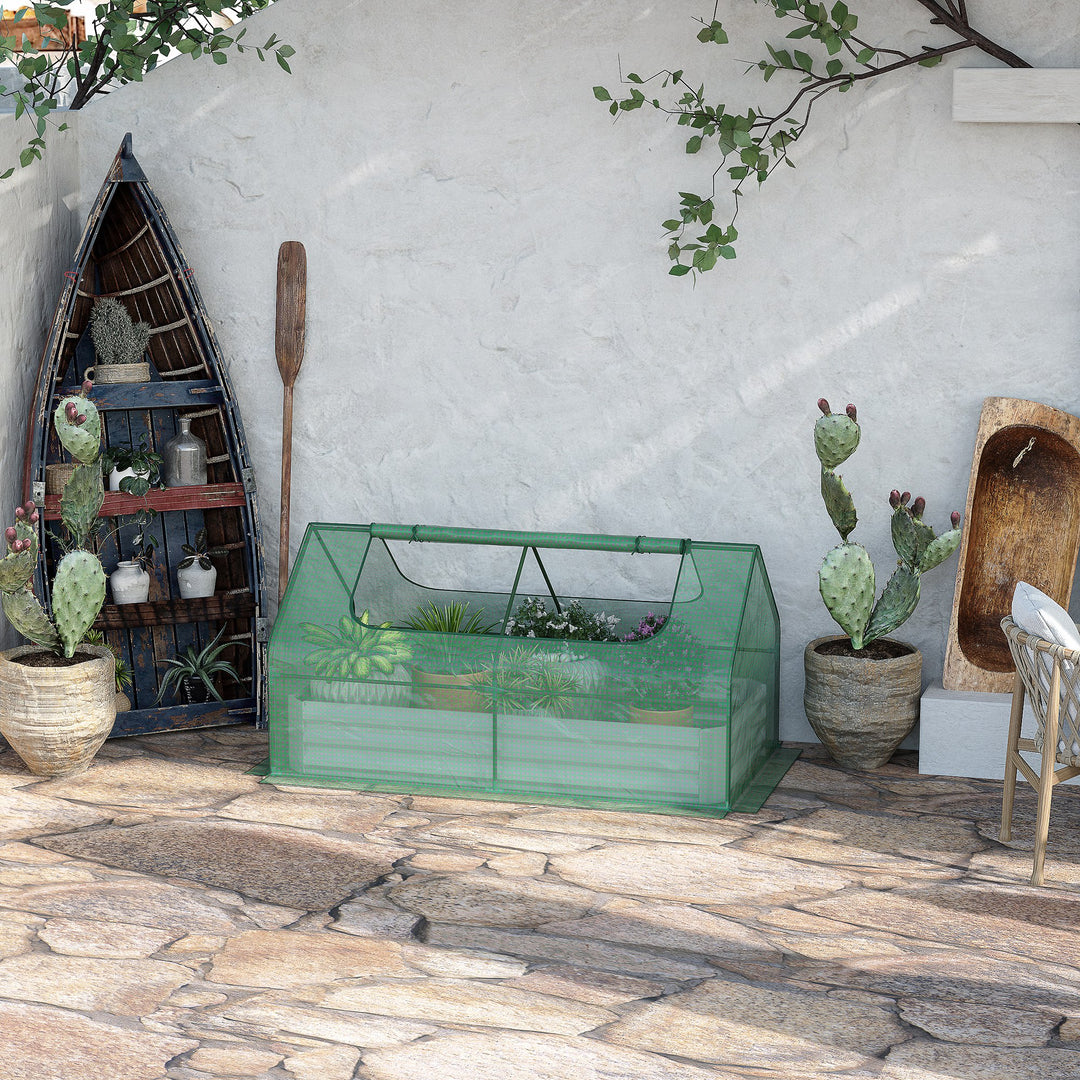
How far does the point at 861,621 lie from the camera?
4.40 m

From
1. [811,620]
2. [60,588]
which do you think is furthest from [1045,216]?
[60,588]

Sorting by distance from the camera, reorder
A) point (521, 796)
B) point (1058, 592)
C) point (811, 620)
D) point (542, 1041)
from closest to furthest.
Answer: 1. point (542, 1041)
2. point (521, 796)
3. point (1058, 592)
4. point (811, 620)

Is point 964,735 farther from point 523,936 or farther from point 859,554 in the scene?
point 523,936

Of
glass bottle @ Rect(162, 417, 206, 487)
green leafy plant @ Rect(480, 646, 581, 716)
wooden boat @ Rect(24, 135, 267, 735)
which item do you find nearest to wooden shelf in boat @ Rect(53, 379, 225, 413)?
wooden boat @ Rect(24, 135, 267, 735)

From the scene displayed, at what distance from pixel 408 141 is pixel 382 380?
2.81 ft

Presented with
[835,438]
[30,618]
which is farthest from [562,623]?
[30,618]

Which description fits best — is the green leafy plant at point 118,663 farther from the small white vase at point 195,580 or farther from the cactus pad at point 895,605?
the cactus pad at point 895,605

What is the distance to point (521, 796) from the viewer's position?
4.18m

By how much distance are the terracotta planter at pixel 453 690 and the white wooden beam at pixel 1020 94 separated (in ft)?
7.83

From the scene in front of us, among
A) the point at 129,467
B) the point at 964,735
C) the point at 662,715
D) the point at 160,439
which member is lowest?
the point at 964,735

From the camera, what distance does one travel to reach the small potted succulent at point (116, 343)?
4805 mm

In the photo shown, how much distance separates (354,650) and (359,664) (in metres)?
0.05

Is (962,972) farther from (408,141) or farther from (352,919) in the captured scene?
(408,141)

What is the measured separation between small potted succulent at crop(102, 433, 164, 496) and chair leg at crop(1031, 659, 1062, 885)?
118 inches
